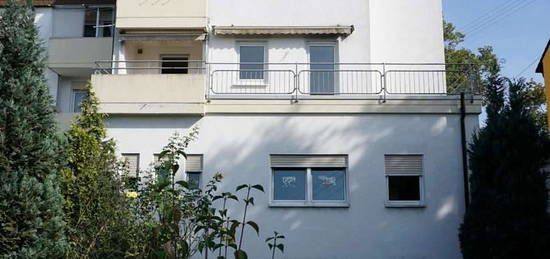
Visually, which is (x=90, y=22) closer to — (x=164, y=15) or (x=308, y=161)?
(x=164, y=15)

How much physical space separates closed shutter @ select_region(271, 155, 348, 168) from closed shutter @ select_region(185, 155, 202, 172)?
162 cm

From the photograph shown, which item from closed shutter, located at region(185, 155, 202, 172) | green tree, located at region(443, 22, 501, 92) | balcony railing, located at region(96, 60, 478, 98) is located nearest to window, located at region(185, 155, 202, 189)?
closed shutter, located at region(185, 155, 202, 172)

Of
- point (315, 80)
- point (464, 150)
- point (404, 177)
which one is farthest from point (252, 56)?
point (464, 150)

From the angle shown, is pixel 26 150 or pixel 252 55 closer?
pixel 26 150

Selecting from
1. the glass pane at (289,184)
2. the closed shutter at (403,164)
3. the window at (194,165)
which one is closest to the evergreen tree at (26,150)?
the window at (194,165)

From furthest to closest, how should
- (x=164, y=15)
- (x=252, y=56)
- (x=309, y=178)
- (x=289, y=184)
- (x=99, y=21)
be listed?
(x=99, y=21) → (x=252, y=56) → (x=164, y=15) → (x=289, y=184) → (x=309, y=178)

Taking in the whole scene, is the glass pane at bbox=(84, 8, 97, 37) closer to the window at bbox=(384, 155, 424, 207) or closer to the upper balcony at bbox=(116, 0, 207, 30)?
the upper balcony at bbox=(116, 0, 207, 30)

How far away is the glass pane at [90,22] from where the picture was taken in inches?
725

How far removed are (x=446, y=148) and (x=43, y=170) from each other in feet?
27.4

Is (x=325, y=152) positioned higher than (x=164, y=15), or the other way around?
(x=164, y=15)

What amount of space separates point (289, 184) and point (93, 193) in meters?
4.22

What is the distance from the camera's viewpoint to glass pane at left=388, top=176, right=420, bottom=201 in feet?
43.7

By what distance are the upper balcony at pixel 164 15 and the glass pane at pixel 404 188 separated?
21.0 feet

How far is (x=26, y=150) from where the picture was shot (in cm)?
947
